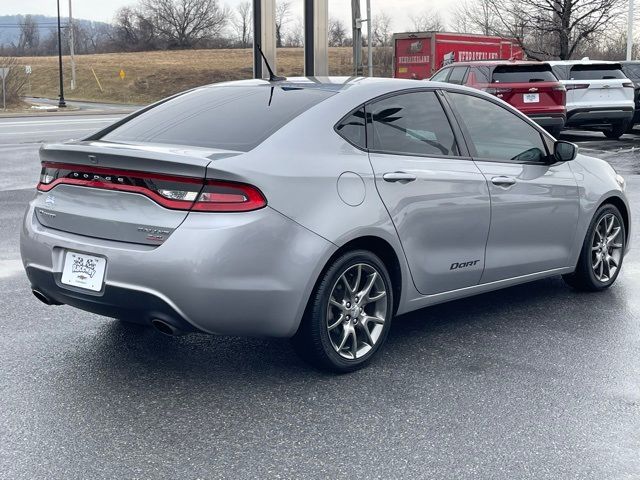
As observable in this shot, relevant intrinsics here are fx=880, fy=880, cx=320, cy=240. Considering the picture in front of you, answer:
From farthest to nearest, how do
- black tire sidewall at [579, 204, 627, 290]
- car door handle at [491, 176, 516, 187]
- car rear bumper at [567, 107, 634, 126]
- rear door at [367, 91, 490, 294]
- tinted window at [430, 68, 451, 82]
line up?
car rear bumper at [567, 107, 634, 126] < tinted window at [430, 68, 451, 82] < black tire sidewall at [579, 204, 627, 290] < car door handle at [491, 176, 516, 187] < rear door at [367, 91, 490, 294]

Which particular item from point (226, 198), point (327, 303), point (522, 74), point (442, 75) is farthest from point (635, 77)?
point (226, 198)

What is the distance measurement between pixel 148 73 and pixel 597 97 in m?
56.3

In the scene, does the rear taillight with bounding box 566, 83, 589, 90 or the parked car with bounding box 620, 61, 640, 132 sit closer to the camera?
the rear taillight with bounding box 566, 83, 589, 90

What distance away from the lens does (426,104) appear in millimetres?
5230

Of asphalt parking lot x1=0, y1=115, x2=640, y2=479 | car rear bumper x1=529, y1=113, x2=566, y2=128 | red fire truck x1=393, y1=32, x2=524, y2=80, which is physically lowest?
asphalt parking lot x1=0, y1=115, x2=640, y2=479

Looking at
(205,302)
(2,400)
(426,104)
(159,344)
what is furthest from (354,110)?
(2,400)

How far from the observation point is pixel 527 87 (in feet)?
55.9

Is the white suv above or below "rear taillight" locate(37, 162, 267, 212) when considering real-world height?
above

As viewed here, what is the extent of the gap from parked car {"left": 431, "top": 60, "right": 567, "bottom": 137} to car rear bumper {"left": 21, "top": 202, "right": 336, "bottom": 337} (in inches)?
528

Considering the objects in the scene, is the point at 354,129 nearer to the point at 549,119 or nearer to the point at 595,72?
the point at 549,119

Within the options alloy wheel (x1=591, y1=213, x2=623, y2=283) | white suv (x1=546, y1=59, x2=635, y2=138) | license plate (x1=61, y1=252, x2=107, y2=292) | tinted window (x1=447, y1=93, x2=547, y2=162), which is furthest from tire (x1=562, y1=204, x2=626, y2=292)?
white suv (x1=546, y1=59, x2=635, y2=138)

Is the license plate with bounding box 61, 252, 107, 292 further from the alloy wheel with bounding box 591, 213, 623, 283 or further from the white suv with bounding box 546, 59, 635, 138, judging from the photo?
the white suv with bounding box 546, 59, 635, 138

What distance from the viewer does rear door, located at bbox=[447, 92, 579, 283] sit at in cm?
541

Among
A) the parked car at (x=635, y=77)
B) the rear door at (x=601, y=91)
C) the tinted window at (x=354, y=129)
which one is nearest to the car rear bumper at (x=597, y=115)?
the rear door at (x=601, y=91)
